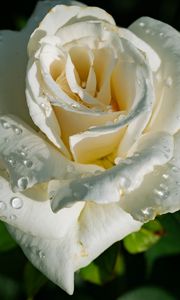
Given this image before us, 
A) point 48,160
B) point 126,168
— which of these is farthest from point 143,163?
point 48,160

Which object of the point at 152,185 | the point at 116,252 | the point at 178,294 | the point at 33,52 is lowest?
the point at 178,294

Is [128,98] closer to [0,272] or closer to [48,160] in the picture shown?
[48,160]

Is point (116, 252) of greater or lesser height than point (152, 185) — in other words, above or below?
below

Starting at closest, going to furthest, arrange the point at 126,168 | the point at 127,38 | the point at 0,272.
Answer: the point at 126,168, the point at 127,38, the point at 0,272

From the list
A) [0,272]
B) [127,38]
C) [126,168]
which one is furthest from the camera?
[0,272]

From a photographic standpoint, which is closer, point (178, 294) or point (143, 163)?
point (143, 163)

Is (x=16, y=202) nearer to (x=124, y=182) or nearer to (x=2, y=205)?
(x=2, y=205)

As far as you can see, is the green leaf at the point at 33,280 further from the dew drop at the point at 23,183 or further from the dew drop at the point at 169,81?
the dew drop at the point at 169,81
